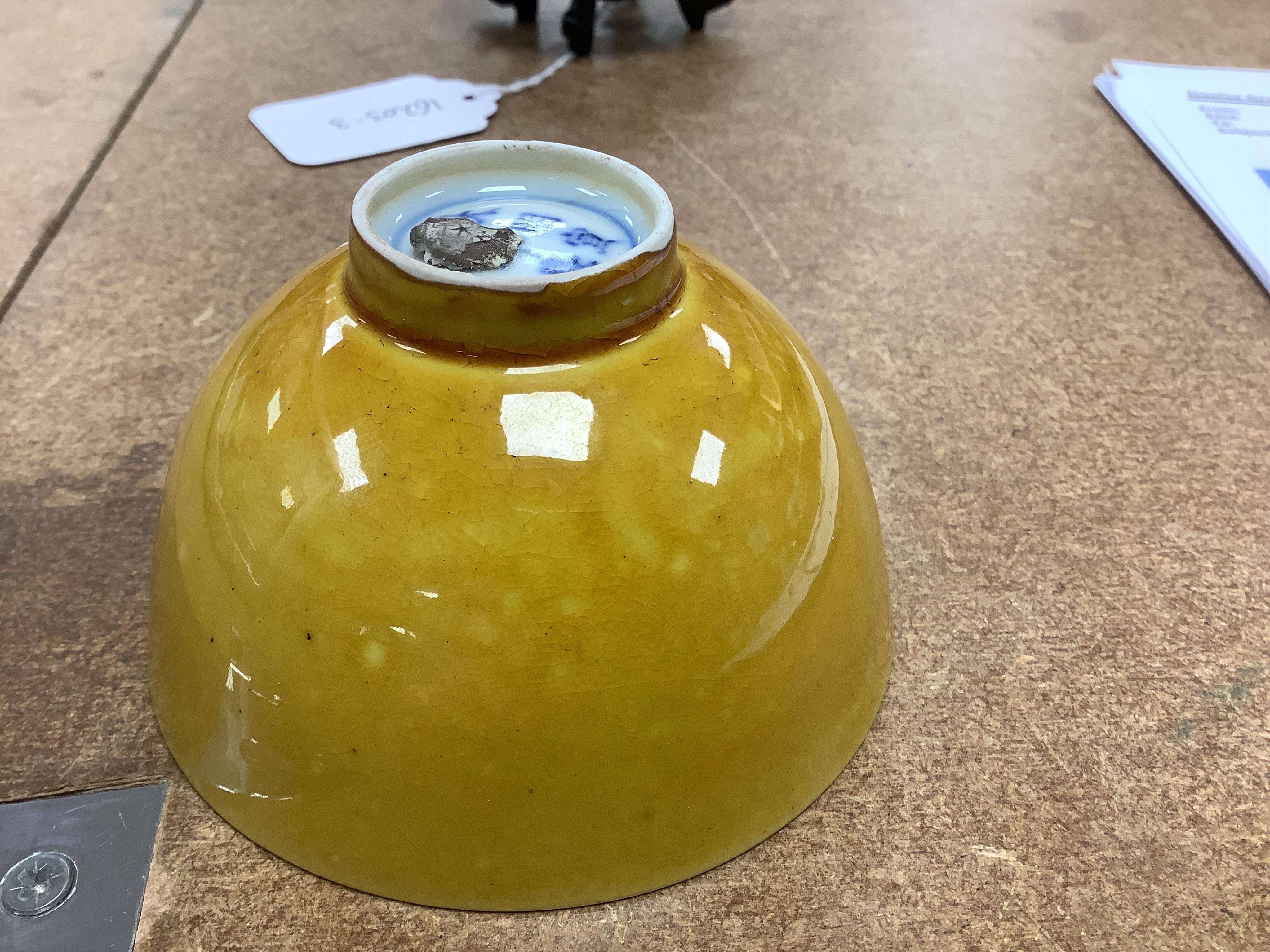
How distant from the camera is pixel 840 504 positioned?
58 cm

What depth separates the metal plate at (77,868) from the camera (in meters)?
0.56

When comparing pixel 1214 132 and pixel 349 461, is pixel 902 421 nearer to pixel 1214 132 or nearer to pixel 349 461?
pixel 349 461

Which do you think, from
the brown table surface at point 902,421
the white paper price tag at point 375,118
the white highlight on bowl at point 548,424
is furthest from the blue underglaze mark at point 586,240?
the white paper price tag at point 375,118

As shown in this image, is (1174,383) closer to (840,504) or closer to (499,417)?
(840,504)

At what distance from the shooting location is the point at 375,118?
1368mm

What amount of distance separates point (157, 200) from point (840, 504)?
995mm

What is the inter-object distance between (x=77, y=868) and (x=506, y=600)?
1.09 feet

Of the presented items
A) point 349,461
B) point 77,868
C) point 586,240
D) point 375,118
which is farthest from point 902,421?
point 375,118

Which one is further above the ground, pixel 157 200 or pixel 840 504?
pixel 840 504

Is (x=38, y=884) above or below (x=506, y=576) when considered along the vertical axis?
below

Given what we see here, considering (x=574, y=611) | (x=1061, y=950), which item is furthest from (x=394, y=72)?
(x=1061, y=950)

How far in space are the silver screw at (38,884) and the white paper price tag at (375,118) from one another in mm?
920

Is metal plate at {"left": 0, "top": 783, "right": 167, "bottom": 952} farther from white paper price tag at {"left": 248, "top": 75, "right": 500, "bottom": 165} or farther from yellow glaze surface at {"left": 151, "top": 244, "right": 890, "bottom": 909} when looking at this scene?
white paper price tag at {"left": 248, "top": 75, "right": 500, "bottom": 165}

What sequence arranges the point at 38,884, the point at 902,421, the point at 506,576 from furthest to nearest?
the point at 902,421 → the point at 38,884 → the point at 506,576
